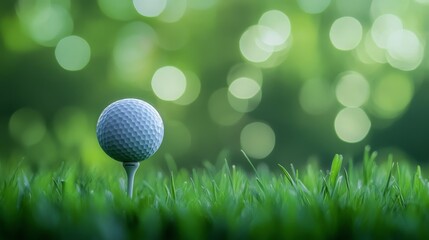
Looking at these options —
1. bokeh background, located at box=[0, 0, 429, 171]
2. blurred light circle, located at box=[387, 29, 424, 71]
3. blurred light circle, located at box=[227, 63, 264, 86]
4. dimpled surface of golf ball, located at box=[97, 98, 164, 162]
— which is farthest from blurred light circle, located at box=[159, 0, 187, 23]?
dimpled surface of golf ball, located at box=[97, 98, 164, 162]

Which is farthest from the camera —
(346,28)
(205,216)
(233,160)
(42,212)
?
(233,160)

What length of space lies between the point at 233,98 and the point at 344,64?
6.86ft

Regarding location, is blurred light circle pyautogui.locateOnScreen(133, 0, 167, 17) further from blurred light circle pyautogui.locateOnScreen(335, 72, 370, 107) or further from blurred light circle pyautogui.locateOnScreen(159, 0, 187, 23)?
blurred light circle pyautogui.locateOnScreen(335, 72, 370, 107)

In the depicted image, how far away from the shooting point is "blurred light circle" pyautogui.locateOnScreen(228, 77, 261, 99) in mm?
→ 9836

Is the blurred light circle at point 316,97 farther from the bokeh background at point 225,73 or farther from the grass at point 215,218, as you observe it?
the grass at point 215,218

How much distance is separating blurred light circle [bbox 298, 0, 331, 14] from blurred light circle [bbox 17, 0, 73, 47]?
4032 mm

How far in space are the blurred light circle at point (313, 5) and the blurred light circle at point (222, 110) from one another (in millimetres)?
2030

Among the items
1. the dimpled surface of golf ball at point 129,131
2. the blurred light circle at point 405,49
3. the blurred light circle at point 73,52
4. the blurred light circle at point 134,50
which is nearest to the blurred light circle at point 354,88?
the blurred light circle at point 405,49

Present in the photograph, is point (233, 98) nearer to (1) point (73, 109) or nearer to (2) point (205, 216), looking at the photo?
(1) point (73, 109)

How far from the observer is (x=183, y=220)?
46.6 inches

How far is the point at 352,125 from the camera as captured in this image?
10141mm

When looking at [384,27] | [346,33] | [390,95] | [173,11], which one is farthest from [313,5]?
[173,11]

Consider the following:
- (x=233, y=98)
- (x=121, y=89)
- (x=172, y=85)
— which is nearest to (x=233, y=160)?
(x=233, y=98)

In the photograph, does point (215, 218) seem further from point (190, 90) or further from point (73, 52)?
point (190, 90)
